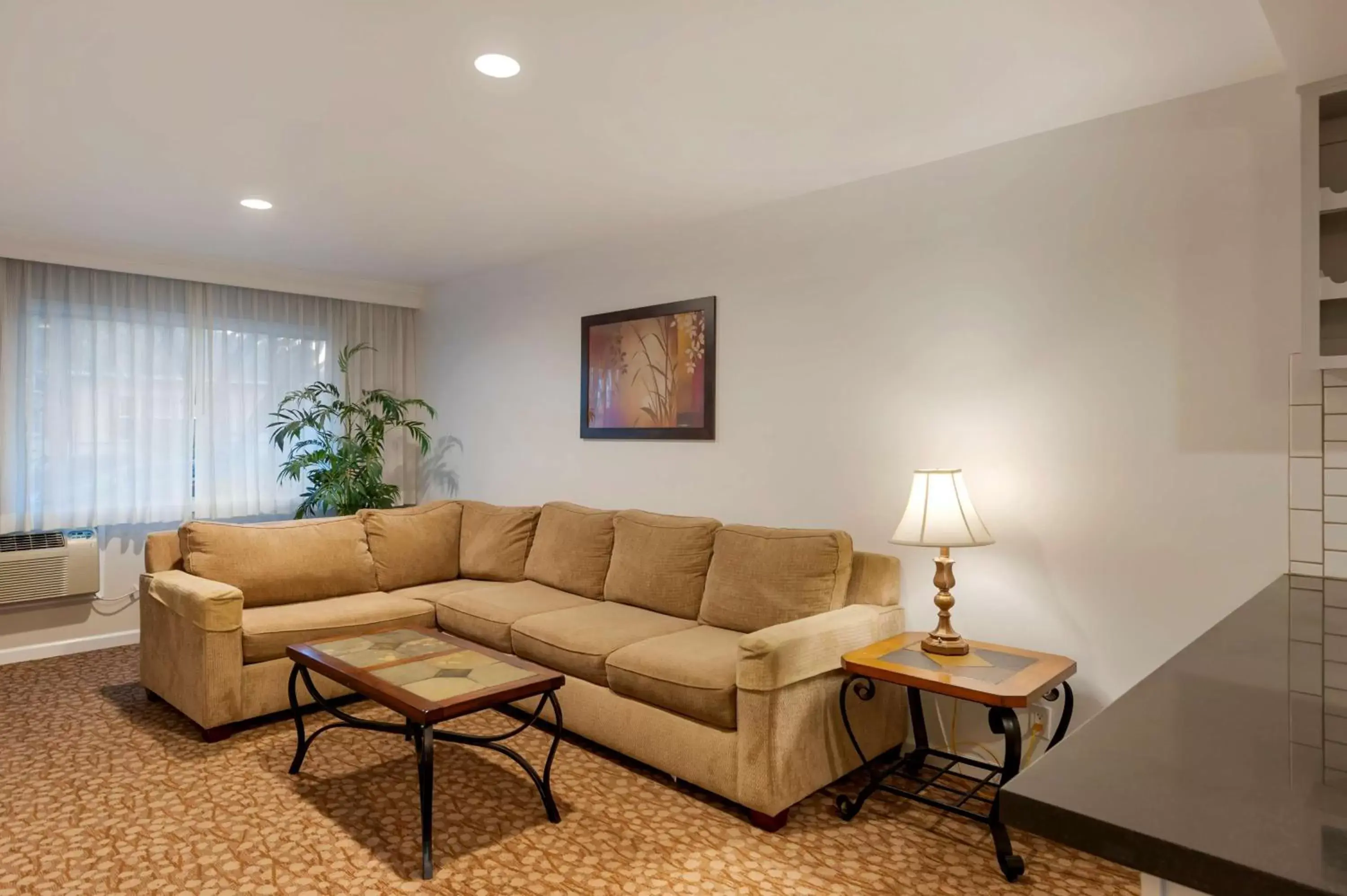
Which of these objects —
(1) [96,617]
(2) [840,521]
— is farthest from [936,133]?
(1) [96,617]

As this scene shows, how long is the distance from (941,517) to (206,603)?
2.95m

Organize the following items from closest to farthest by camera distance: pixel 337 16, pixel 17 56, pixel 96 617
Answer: pixel 337 16 < pixel 17 56 < pixel 96 617

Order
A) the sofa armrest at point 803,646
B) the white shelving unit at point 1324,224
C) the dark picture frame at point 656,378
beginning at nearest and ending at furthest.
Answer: the white shelving unit at point 1324,224, the sofa armrest at point 803,646, the dark picture frame at point 656,378

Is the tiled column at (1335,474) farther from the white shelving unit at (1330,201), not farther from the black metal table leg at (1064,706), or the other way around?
the black metal table leg at (1064,706)

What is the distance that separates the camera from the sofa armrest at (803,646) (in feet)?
8.35

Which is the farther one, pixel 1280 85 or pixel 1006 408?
pixel 1006 408

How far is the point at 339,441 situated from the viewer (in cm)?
532

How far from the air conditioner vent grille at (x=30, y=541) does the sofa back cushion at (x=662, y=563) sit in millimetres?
3235

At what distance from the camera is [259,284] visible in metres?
5.16

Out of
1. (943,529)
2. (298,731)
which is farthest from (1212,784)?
(298,731)

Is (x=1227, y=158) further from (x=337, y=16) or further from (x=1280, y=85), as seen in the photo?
(x=337, y=16)

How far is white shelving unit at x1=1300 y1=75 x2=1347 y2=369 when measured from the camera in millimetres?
2047

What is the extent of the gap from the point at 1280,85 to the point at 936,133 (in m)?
1.00

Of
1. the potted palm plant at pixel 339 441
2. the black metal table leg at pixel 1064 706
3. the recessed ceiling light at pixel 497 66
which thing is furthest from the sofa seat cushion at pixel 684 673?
the potted palm plant at pixel 339 441
